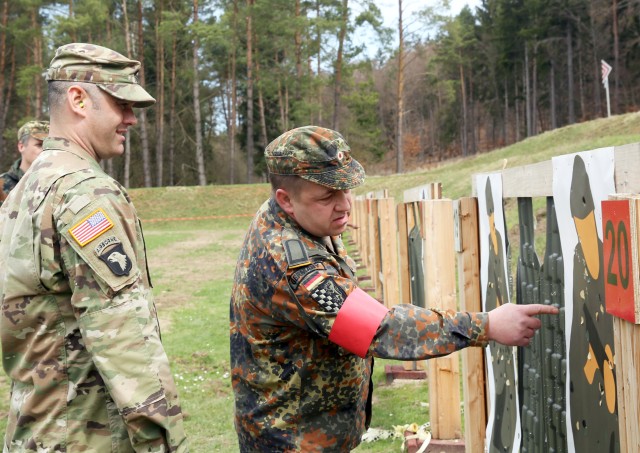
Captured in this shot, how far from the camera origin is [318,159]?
2.27 meters

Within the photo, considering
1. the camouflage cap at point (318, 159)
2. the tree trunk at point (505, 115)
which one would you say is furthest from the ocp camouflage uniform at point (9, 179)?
the tree trunk at point (505, 115)

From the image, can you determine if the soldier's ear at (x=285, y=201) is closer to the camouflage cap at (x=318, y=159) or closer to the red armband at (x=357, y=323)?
the camouflage cap at (x=318, y=159)

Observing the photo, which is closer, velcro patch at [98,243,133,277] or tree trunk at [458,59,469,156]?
velcro patch at [98,243,133,277]

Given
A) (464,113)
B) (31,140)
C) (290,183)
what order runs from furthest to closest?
(464,113)
(31,140)
(290,183)

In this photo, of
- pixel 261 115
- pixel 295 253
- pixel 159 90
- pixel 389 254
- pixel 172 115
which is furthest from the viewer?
pixel 172 115

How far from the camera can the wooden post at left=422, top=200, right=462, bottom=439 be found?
13.3ft

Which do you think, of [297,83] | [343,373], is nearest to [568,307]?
[343,373]

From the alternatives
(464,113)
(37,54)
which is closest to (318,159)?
(37,54)

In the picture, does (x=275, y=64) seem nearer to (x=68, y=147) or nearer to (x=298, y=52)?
(x=298, y=52)

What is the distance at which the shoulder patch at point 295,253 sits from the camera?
2.18 m

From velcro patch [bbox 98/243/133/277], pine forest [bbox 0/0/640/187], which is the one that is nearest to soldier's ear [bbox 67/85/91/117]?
velcro patch [bbox 98/243/133/277]

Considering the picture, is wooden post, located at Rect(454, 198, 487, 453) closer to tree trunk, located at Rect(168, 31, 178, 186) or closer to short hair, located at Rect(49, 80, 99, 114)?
short hair, located at Rect(49, 80, 99, 114)

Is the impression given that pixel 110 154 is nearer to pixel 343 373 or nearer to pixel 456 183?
pixel 343 373

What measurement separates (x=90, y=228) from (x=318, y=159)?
0.76 m
